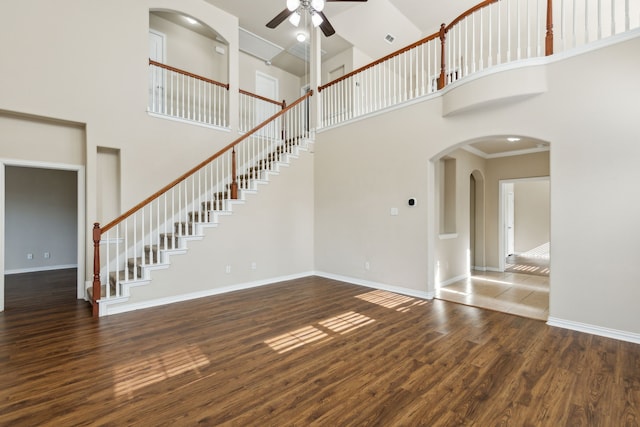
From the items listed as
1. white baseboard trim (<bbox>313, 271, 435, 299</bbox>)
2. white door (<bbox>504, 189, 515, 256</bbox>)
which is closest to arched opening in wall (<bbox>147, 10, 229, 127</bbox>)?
white baseboard trim (<bbox>313, 271, 435, 299</bbox>)

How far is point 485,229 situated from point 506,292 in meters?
2.70

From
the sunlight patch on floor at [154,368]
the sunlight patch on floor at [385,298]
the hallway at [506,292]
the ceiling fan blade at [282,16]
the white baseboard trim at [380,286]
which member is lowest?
the hallway at [506,292]

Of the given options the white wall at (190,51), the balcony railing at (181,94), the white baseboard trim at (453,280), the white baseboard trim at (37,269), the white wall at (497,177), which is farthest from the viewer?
the white wall at (497,177)

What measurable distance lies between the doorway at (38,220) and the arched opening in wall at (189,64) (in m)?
2.88

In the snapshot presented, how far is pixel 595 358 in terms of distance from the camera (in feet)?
9.05

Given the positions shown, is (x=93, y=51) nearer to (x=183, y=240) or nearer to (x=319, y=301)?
(x=183, y=240)

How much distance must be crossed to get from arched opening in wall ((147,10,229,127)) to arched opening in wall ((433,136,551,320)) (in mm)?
4859

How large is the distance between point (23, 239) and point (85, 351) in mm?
6095

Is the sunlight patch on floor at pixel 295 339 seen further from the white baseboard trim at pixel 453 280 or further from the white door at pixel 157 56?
the white door at pixel 157 56

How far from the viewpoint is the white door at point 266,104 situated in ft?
22.3

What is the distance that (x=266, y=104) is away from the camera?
25.6ft

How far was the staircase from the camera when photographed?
13.5 feet

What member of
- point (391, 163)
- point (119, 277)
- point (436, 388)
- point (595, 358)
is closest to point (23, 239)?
point (119, 277)

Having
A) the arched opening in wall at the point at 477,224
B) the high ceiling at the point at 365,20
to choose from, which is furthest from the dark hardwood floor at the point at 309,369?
the high ceiling at the point at 365,20
